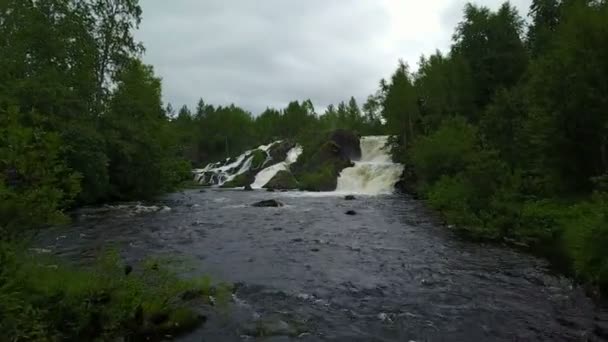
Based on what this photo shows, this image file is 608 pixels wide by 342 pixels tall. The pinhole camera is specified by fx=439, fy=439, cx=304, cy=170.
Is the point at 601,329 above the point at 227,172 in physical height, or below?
below

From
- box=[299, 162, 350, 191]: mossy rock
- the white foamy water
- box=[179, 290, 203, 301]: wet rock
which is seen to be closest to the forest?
box=[179, 290, 203, 301]: wet rock

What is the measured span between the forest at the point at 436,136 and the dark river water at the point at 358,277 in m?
1.62

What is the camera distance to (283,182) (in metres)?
49.2

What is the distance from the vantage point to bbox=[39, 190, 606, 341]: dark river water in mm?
7879

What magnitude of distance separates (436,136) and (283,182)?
21.8 meters

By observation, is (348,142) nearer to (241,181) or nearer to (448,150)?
(241,181)

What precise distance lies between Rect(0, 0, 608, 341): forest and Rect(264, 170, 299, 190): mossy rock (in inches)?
531

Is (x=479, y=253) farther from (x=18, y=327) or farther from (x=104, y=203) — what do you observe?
(x=104, y=203)

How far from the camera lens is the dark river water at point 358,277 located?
7.88 metres

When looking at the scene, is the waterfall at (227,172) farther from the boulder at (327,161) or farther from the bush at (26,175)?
the bush at (26,175)

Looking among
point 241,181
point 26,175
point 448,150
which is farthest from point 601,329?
point 241,181

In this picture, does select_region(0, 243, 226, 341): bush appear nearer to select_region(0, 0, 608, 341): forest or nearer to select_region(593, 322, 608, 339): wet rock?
select_region(0, 0, 608, 341): forest

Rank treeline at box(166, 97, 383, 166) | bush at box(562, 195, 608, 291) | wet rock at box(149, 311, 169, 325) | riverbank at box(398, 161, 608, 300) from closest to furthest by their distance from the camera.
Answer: wet rock at box(149, 311, 169, 325) → bush at box(562, 195, 608, 291) → riverbank at box(398, 161, 608, 300) → treeline at box(166, 97, 383, 166)

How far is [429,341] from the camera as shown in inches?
288
